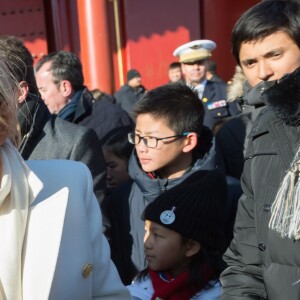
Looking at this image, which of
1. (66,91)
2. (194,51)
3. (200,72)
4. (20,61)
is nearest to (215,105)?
(200,72)

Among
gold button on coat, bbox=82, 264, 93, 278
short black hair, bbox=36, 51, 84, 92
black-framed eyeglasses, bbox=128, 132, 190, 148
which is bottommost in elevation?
gold button on coat, bbox=82, 264, 93, 278

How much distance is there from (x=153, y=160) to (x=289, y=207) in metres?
0.99

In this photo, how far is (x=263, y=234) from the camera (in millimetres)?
1428

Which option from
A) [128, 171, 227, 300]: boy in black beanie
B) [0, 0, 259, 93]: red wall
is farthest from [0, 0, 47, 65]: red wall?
[128, 171, 227, 300]: boy in black beanie

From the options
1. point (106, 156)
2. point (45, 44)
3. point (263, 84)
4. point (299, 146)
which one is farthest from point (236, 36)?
point (45, 44)

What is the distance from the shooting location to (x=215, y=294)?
1949mm

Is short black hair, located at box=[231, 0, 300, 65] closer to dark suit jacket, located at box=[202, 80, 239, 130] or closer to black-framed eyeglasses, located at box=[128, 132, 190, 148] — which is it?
black-framed eyeglasses, located at box=[128, 132, 190, 148]

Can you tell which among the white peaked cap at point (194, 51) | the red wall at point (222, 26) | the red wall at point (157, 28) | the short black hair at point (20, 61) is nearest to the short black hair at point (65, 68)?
the short black hair at point (20, 61)

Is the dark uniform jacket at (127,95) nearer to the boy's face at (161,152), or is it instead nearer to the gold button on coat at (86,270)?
the boy's face at (161,152)

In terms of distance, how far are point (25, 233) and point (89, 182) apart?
25 cm

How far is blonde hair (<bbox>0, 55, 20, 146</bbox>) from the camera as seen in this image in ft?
3.94

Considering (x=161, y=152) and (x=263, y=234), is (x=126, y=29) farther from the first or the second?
(x=263, y=234)

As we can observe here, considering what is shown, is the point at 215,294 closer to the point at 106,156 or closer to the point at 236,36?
the point at 236,36

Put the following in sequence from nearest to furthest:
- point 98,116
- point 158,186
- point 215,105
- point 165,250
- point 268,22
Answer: point 268,22, point 165,250, point 158,186, point 98,116, point 215,105
